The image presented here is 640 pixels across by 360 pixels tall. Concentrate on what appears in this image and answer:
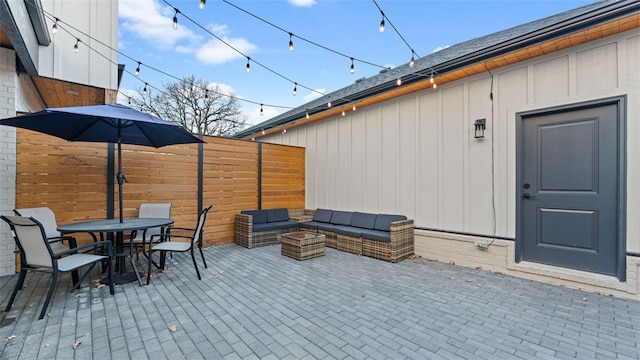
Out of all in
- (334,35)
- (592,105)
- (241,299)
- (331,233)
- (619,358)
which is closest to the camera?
(619,358)

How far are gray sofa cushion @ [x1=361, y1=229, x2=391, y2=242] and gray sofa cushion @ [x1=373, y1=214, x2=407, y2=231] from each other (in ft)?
0.39

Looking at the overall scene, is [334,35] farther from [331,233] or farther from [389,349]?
[389,349]

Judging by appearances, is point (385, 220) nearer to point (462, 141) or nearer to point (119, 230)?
point (462, 141)

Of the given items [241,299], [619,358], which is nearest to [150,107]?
[241,299]

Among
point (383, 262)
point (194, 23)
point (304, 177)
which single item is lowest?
point (383, 262)

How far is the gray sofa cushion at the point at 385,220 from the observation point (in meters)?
5.07

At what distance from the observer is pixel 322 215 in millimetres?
6395

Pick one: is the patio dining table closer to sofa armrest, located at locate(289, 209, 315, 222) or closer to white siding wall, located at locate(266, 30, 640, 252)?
sofa armrest, located at locate(289, 209, 315, 222)

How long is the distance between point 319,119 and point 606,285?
5.81 meters

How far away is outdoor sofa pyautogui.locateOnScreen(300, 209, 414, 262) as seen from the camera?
4.55m

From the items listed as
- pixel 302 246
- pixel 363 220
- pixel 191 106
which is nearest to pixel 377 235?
pixel 363 220

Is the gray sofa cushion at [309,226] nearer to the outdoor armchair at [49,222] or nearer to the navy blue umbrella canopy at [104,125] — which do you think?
the navy blue umbrella canopy at [104,125]

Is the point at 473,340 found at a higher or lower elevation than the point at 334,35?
lower

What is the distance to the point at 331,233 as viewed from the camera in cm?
552
